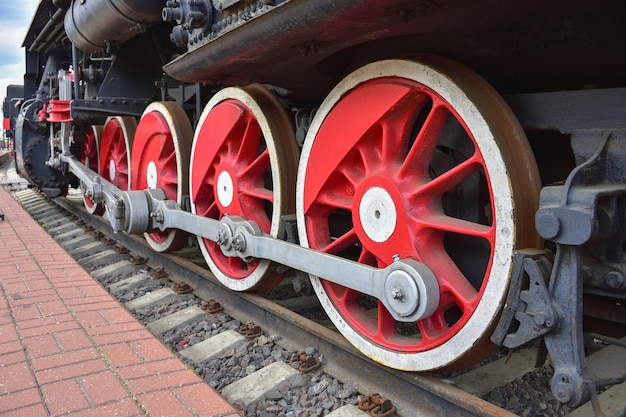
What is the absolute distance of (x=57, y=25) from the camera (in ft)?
21.8

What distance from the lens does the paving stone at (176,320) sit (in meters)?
3.12

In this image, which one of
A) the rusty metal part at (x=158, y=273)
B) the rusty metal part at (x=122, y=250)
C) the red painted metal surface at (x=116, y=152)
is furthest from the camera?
the red painted metal surface at (x=116, y=152)

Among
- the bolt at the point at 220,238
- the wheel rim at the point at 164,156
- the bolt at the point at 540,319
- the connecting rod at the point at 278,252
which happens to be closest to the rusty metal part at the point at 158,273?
the wheel rim at the point at 164,156

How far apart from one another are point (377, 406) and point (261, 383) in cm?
54

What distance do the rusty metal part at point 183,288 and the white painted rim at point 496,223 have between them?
5.89 ft

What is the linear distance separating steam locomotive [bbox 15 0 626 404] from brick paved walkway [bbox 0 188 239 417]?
667mm

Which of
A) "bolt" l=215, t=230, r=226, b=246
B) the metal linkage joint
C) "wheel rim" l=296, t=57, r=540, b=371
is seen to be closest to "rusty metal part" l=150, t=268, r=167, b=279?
"bolt" l=215, t=230, r=226, b=246

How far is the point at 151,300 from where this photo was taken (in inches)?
141

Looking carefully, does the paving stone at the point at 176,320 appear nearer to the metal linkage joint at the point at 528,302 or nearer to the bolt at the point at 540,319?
the metal linkage joint at the point at 528,302

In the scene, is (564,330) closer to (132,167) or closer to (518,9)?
(518,9)

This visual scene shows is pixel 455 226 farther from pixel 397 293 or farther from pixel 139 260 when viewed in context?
pixel 139 260

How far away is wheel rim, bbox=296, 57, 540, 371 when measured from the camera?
1.70 meters

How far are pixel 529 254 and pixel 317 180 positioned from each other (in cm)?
109

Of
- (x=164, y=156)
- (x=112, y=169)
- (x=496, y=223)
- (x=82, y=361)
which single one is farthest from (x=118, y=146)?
(x=496, y=223)
